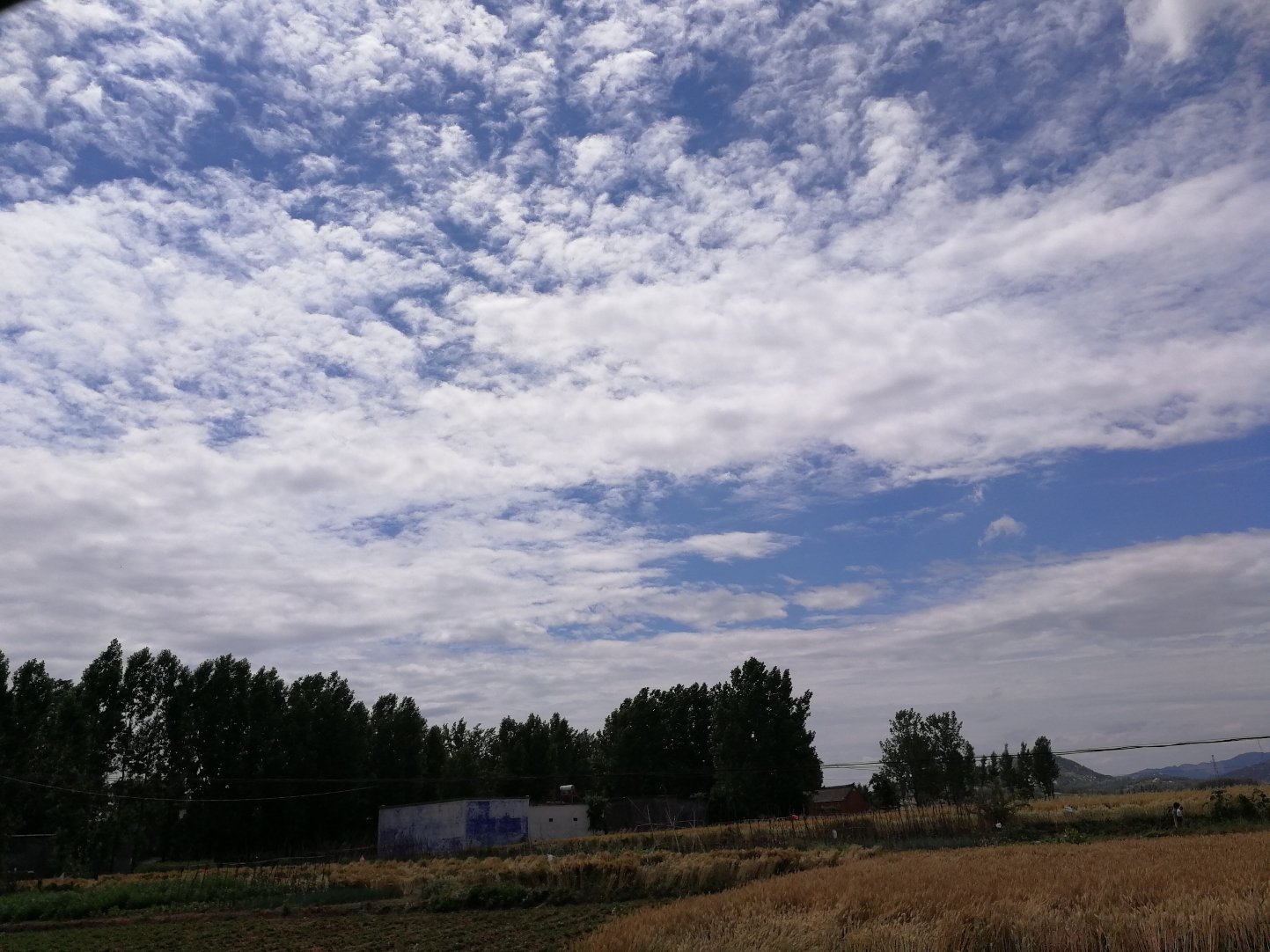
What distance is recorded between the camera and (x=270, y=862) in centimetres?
6059

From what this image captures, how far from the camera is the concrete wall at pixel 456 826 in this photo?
65.1m

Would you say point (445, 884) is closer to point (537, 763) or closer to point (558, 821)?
point (558, 821)

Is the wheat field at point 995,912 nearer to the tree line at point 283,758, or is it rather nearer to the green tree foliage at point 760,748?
the tree line at point 283,758

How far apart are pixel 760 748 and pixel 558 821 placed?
21.0 m

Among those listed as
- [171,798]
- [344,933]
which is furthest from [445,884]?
[171,798]

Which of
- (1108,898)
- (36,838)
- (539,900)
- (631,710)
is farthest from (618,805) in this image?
(1108,898)

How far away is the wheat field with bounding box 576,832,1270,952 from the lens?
46.3ft

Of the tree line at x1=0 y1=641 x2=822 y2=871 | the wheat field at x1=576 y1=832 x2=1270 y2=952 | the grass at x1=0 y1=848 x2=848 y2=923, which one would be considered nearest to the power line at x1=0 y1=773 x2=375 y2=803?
the tree line at x1=0 y1=641 x2=822 y2=871

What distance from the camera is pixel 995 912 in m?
15.8

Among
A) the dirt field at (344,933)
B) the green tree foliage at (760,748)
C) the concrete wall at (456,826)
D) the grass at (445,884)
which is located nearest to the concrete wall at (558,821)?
the concrete wall at (456,826)

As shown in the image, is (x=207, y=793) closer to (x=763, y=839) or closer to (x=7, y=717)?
(x=7, y=717)

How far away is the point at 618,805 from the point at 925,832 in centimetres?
4229

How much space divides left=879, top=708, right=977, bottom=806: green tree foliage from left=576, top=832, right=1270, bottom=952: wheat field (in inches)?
3049

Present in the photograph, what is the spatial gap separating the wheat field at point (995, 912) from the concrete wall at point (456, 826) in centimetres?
4587
